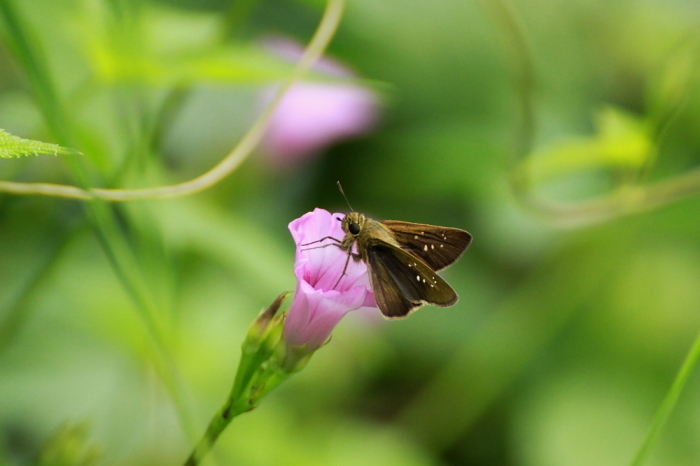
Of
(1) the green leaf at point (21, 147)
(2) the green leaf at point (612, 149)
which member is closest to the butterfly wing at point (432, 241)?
(1) the green leaf at point (21, 147)

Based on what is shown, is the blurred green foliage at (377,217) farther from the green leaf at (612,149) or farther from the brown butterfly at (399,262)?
the brown butterfly at (399,262)

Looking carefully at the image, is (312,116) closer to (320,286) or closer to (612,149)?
(612,149)

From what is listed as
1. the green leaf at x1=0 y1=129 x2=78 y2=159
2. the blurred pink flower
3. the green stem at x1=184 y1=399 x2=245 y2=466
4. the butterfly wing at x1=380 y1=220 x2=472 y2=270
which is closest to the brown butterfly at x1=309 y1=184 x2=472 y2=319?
the butterfly wing at x1=380 y1=220 x2=472 y2=270

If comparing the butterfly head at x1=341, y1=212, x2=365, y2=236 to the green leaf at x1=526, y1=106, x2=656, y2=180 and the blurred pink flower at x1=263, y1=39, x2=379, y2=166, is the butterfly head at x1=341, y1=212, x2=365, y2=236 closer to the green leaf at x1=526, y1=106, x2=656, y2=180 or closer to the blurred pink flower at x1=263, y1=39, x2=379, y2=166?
the green leaf at x1=526, y1=106, x2=656, y2=180

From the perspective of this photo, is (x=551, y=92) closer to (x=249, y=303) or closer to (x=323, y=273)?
(x=249, y=303)

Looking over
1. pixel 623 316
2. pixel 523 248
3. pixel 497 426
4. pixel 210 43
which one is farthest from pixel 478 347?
pixel 210 43

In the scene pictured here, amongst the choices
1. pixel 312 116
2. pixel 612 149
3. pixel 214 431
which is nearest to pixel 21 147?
pixel 214 431
